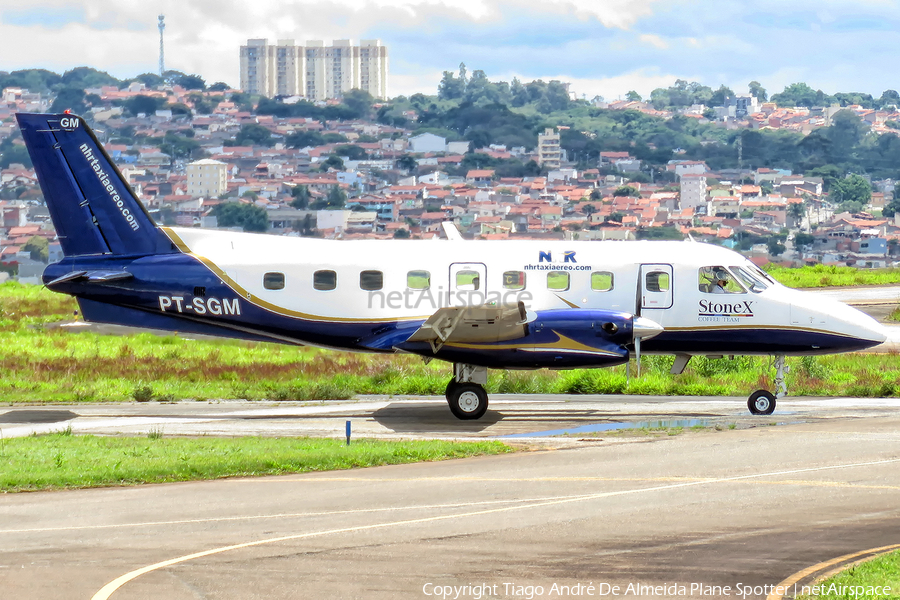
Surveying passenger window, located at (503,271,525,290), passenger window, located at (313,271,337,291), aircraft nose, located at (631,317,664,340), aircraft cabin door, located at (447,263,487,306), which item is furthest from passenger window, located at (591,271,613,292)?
passenger window, located at (313,271,337,291)

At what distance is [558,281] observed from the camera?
2211 cm

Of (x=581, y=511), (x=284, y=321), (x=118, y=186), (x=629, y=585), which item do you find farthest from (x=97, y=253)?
(x=629, y=585)

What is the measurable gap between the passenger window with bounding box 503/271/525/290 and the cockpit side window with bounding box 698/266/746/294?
12.1 ft

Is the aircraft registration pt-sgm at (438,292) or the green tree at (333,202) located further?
the green tree at (333,202)

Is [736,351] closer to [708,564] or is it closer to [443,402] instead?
[443,402]

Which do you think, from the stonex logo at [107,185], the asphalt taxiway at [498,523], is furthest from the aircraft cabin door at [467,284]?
the stonex logo at [107,185]

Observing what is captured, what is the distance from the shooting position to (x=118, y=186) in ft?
76.7

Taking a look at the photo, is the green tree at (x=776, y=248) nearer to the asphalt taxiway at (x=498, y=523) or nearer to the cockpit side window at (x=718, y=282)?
the cockpit side window at (x=718, y=282)

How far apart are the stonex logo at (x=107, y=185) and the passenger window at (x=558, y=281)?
8.86m

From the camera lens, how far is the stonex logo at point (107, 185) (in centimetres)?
2309

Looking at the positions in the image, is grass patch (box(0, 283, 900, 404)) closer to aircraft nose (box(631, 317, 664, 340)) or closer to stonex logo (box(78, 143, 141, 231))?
aircraft nose (box(631, 317, 664, 340))

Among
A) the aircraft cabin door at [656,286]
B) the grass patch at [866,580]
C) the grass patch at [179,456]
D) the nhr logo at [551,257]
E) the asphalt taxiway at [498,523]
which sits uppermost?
the nhr logo at [551,257]

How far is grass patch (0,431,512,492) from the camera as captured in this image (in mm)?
15711

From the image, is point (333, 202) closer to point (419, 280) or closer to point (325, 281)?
point (325, 281)
